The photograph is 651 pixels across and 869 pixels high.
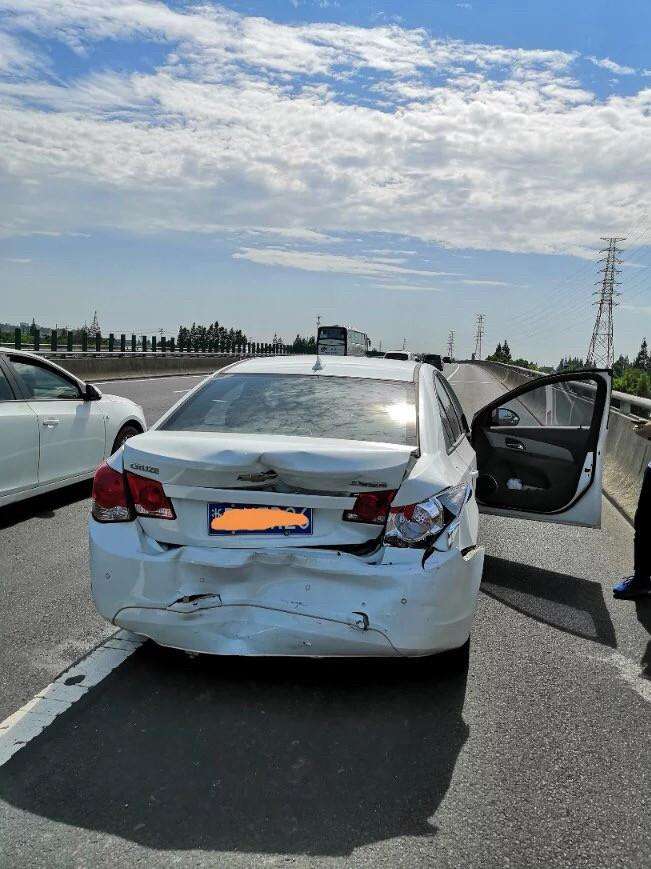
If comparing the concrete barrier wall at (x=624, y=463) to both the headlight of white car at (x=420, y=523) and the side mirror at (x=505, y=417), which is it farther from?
the headlight of white car at (x=420, y=523)

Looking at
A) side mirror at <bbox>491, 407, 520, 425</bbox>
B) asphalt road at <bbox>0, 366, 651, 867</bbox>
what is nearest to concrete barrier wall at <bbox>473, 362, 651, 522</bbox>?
side mirror at <bbox>491, 407, 520, 425</bbox>

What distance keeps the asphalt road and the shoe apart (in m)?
0.41

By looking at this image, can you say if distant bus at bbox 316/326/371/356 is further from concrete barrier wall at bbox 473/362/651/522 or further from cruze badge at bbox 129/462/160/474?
cruze badge at bbox 129/462/160/474

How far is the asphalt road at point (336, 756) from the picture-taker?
2781mm

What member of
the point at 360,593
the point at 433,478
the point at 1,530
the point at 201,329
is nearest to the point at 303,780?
the point at 360,593

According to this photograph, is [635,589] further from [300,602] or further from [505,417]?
[300,602]

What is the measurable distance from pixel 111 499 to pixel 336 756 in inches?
62.6

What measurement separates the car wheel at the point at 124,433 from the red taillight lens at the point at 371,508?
5610mm

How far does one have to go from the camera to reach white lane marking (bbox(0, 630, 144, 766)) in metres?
3.44

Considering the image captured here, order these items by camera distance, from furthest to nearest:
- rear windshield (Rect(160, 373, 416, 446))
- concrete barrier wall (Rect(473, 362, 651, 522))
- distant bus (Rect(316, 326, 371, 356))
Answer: distant bus (Rect(316, 326, 371, 356)), concrete barrier wall (Rect(473, 362, 651, 522)), rear windshield (Rect(160, 373, 416, 446))

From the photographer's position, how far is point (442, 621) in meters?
3.83

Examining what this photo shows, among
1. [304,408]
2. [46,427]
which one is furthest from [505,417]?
[46,427]

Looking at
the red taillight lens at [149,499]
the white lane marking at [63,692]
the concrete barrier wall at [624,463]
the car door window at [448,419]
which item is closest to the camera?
the white lane marking at [63,692]

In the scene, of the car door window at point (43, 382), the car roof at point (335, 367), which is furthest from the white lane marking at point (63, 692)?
the car door window at point (43, 382)
